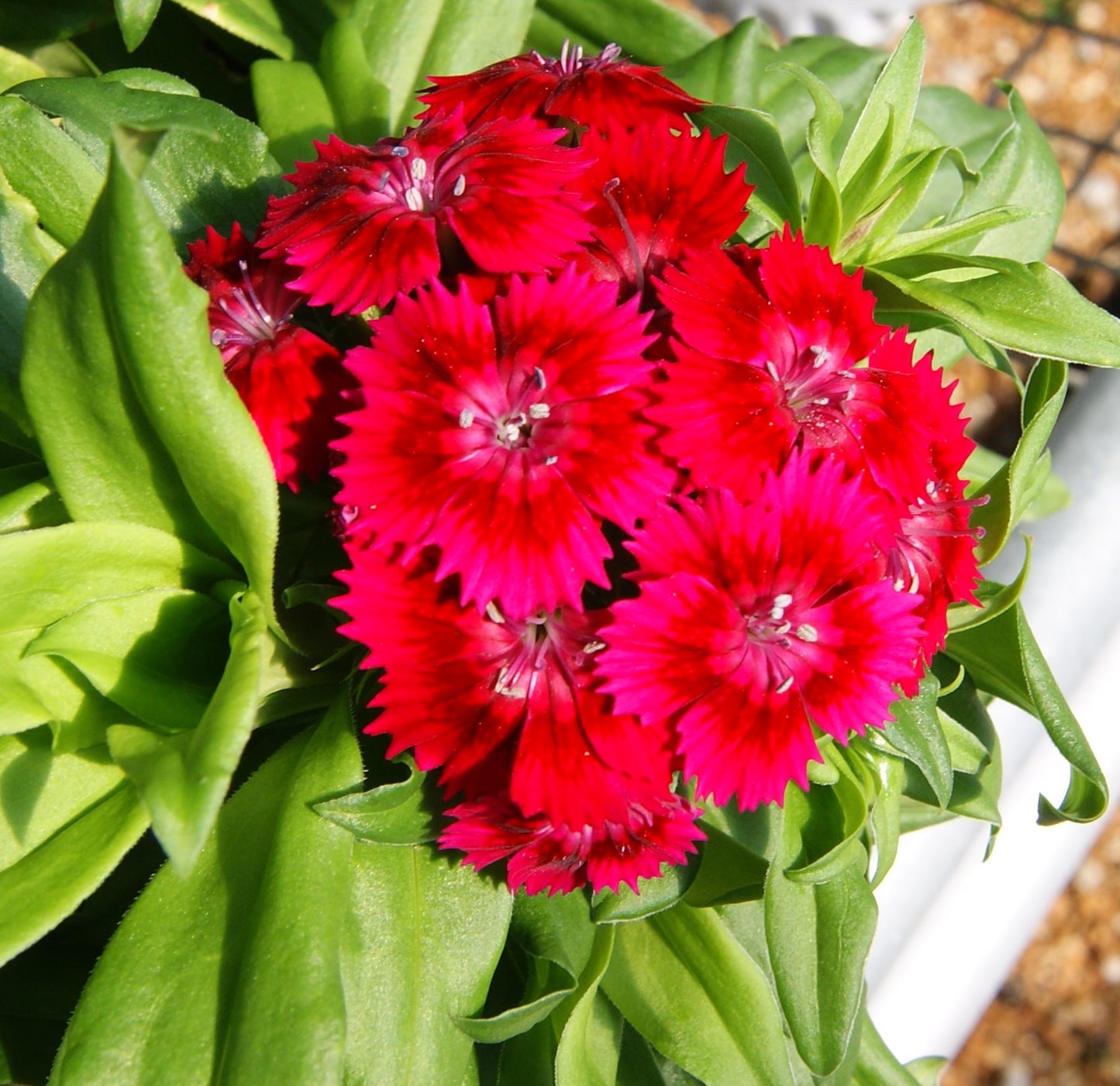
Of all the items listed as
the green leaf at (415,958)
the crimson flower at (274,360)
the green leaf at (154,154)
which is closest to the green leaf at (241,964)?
the green leaf at (415,958)

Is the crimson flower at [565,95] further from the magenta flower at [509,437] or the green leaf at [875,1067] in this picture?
the green leaf at [875,1067]

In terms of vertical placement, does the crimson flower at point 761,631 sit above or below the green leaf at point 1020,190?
below

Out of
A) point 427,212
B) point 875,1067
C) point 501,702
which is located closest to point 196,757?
point 501,702

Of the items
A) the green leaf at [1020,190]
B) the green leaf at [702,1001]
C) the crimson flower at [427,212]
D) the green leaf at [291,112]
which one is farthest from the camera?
the green leaf at [1020,190]

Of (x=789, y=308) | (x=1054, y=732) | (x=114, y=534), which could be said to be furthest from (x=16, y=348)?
(x=1054, y=732)

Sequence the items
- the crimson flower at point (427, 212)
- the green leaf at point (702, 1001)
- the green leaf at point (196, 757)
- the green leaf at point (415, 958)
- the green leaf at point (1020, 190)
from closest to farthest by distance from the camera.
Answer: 1. the green leaf at point (196, 757)
2. the crimson flower at point (427, 212)
3. the green leaf at point (415, 958)
4. the green leaf at point (702, 1001)
5. the green leaf at point (1020, 190)

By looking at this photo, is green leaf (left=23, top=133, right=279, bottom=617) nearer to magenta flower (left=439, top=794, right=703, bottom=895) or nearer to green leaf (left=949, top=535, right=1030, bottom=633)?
magenta flower (left=439, top=794, right=703, bottom=895)

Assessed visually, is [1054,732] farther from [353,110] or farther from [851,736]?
[353,110]
